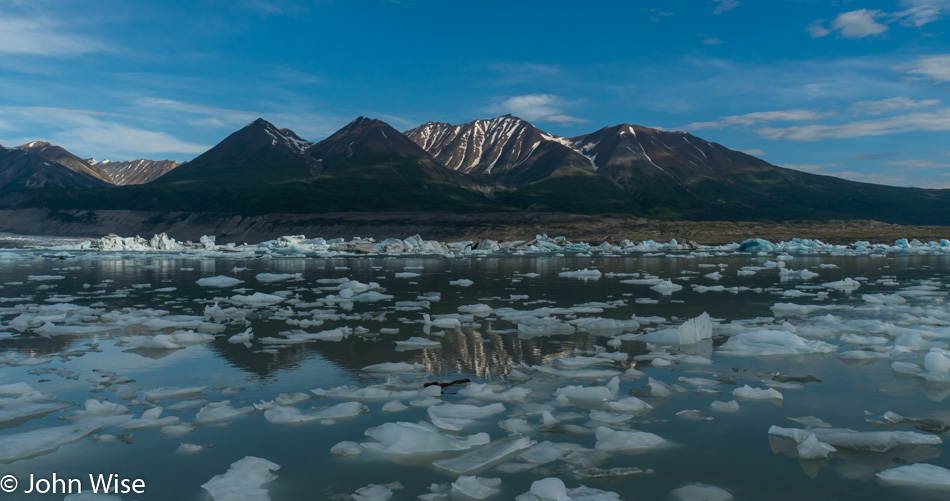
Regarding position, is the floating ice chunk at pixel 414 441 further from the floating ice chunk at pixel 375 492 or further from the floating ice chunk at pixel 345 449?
the floating ice chunk at pixel 375 492

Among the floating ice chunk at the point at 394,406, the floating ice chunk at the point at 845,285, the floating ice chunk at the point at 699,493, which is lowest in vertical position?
the floating ice chunk at the point at 394,406

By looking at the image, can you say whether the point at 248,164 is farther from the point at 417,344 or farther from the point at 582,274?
the point at 417,344

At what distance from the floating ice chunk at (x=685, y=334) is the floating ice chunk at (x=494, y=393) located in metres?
3.95

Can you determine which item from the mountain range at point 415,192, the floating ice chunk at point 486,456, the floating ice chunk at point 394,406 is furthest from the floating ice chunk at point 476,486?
the mountain range at point 415,192

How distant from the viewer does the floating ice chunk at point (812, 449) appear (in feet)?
16.9

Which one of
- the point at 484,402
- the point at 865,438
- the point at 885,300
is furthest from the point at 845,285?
the point at 484,402

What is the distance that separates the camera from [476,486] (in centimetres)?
462

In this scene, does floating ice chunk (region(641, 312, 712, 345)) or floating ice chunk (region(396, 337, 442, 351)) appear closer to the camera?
floating ice chunk (region(396, 337, 442, 351))

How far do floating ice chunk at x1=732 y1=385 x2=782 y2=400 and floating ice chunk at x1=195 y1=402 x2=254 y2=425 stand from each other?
561 cm

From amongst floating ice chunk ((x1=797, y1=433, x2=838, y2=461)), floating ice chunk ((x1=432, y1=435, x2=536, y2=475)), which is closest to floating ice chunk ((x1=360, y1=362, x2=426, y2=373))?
floating ice chunk ((x1=432, y1=435, x2=536, y2=475))

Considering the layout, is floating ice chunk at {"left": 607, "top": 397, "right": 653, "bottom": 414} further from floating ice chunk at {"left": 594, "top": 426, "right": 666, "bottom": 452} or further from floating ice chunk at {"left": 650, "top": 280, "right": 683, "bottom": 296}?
floating ice chunk at {"left": 650, "top": 280, "right": 683, "bottom": 296}

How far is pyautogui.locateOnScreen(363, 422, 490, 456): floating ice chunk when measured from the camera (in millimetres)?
5438

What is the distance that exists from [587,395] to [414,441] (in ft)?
7.98

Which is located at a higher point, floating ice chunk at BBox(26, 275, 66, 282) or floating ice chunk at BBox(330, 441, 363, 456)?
floating ice chunk at BBox(330, 441, 363, 456)
